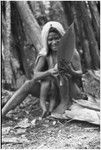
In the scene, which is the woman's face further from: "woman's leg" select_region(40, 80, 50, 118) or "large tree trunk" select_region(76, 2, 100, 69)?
"large tree trunk" select_region(76, 2, 100, 69)

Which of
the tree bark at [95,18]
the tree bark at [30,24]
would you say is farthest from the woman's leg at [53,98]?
the tree bark at [95,18]

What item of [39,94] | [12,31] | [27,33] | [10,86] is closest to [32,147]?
[39,94]

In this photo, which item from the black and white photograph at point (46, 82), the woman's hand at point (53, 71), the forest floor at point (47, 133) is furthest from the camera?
the woman's hand at point (53, 71)

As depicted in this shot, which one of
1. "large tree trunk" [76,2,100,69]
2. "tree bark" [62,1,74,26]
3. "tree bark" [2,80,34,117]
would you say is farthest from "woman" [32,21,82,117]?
"tree bark" [62,1,74,26]

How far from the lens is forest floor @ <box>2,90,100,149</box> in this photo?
3630mm

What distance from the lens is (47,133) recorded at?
390 cm

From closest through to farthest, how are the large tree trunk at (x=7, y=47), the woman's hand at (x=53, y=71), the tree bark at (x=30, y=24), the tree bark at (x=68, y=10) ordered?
the woman's hand at (x=53, y=71), the tree bark at (x=30, y=24), the large tree trunk at (x=7, y=47), the tree bark at (x=68, y=10)

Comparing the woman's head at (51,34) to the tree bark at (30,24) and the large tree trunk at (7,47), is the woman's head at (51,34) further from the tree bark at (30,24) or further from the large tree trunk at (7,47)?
the large tree trunk at (7,47)

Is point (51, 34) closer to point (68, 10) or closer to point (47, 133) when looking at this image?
point (47, 133)

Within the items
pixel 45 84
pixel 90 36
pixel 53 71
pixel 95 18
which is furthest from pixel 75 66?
pixel 95 18

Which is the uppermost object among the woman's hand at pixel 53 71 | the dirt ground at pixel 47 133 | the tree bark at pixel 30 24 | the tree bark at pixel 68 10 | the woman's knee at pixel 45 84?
the tree bark at pixel 68 10

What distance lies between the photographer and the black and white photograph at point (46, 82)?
3795mm

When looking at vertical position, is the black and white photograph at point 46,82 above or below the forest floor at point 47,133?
above

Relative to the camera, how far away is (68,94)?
423 centimetres
